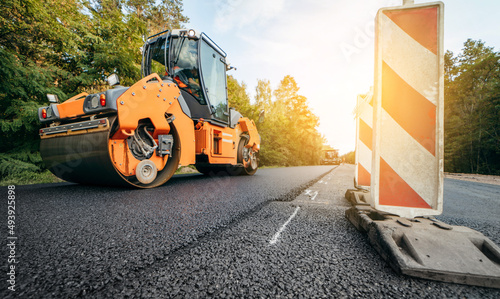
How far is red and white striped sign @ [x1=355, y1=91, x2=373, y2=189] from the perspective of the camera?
292cm

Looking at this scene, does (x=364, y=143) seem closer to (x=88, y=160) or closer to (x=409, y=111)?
(x=409, y=111)

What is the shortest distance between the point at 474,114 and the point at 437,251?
27.8m

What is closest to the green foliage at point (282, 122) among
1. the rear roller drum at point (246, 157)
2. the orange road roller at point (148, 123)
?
the rear roller drum at point (246, 157)

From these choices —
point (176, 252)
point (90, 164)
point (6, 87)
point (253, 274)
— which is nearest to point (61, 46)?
point (6, 87)

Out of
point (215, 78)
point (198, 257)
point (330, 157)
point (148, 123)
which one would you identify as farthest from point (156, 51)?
point (330, 157)

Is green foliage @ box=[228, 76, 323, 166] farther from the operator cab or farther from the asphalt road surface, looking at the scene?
the asphalt road surface

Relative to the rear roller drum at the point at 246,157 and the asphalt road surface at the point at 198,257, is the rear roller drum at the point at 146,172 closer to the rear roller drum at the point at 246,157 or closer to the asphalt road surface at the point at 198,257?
the asphalt road surface at the point at 198,257

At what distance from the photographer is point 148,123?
3.40 m

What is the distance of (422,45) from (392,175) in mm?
944

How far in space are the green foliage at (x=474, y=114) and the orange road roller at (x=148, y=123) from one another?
80.4 ft

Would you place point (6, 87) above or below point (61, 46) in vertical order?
below

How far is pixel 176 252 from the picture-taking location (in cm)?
115

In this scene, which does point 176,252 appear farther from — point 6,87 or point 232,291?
point 6,87

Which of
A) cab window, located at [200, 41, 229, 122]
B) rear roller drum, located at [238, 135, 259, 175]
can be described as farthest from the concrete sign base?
rear roller drum, located at [238, 135, 259, 175]
